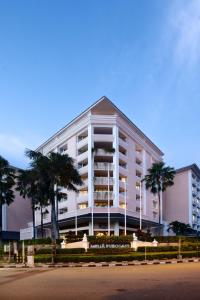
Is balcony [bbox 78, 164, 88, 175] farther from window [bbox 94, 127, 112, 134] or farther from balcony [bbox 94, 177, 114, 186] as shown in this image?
window [bbox 94, 127, 112, 134]

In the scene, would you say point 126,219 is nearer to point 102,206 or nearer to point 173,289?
point 102,206

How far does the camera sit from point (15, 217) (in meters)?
116

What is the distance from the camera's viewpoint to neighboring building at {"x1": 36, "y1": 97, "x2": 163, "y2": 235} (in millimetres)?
86312

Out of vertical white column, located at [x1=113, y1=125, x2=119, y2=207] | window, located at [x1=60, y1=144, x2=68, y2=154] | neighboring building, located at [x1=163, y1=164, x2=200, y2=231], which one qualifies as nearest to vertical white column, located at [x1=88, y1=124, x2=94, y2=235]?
vertical white column, located at [x1=113, y1=125, x2=119, y2=207]

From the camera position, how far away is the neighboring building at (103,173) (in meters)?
86.3

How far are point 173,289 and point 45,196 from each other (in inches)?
2204

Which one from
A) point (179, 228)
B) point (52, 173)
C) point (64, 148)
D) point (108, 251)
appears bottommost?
point (179, 228)

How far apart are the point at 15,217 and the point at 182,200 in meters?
43.6

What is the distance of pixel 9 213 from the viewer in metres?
114

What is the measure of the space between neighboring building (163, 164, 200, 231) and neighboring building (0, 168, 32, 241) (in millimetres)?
35530

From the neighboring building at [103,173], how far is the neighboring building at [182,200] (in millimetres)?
30468

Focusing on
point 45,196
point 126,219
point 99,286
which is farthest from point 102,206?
point 99,286

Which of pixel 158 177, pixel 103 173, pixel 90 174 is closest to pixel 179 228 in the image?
pixel 158 177

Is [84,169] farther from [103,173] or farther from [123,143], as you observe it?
[123,143]
